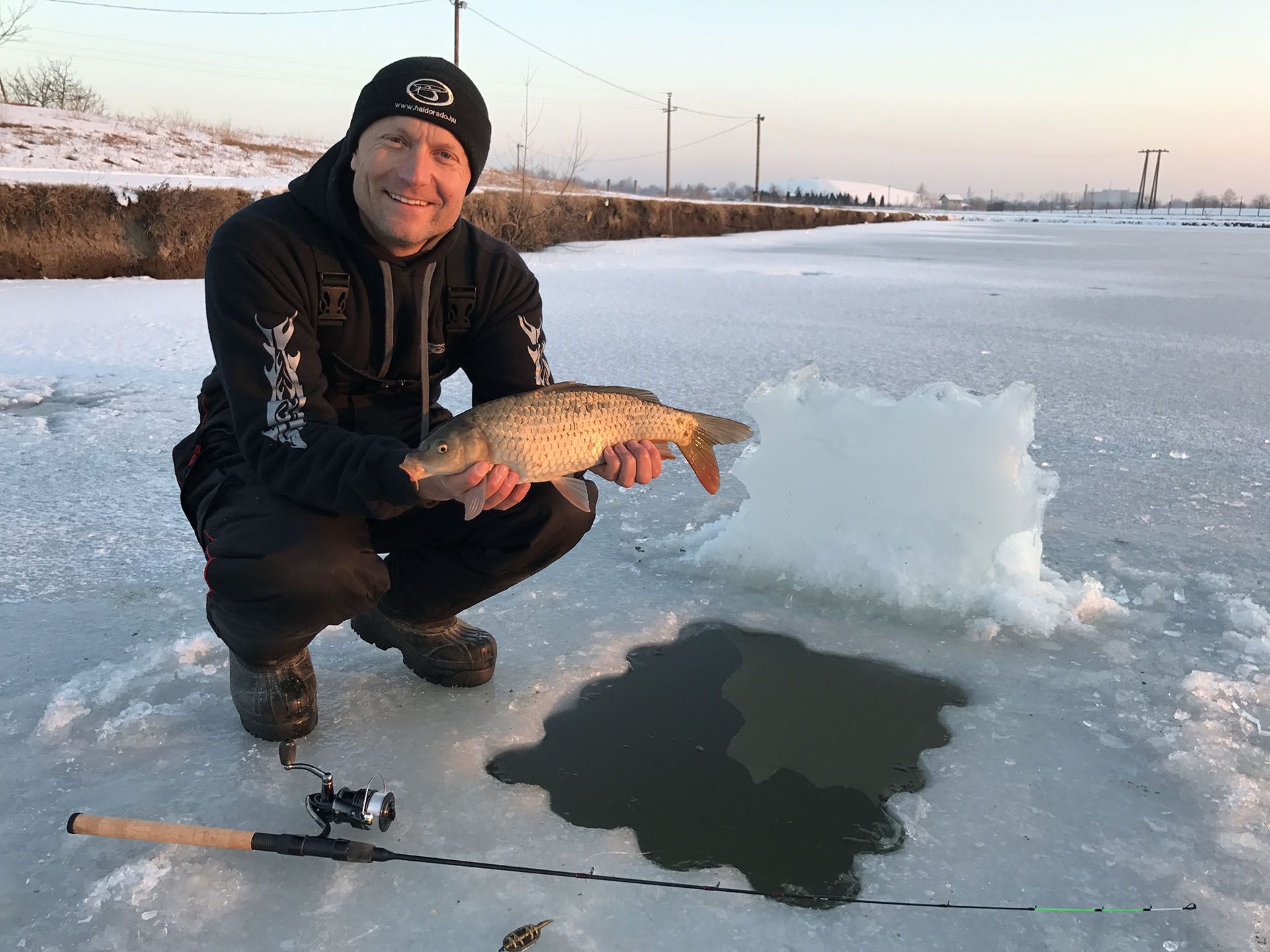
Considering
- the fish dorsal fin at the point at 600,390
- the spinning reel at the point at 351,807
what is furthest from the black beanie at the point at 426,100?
the spinning reel at the point at 351,807

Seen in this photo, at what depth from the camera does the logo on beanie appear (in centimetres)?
210

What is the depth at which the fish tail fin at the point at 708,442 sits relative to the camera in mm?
2158

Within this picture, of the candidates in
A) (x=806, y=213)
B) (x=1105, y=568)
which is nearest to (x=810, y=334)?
(x=1105, y=568)

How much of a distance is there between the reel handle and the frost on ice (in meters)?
1.72

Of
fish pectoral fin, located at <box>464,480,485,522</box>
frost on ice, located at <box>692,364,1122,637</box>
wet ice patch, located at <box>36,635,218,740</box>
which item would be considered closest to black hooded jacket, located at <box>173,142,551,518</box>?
fish pectoral fin, located at <box>464,480,485,522</box>

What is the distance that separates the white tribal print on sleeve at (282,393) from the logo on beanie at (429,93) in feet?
1.98

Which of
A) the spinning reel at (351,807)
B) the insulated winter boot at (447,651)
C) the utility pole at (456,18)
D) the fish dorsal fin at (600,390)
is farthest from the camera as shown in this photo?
the utility pole at (456,18)

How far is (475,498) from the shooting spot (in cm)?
195

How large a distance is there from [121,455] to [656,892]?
3.35m

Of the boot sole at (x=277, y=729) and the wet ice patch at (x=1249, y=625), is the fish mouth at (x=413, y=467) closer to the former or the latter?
the boot sole at (x=277, y=729)

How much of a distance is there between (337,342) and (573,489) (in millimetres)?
695

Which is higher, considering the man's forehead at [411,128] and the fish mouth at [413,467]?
the man's forehead at [411,128]

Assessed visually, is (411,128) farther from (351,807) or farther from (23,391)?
(23,391)

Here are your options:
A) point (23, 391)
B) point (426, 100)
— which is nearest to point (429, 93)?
point (426, 100)
